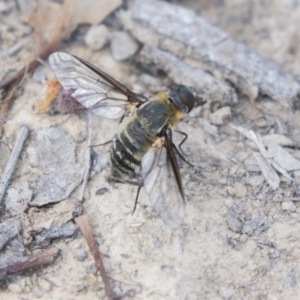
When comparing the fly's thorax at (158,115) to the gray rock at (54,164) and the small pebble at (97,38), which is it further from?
the small pebble at (97,38)

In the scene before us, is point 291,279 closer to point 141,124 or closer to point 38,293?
point 141,124

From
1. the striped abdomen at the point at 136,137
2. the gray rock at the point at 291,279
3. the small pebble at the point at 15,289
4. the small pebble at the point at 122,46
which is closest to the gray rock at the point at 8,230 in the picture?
the small pebble at the point at 15,289

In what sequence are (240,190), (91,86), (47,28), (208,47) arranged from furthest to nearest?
(47,28) < (208,47) < (91,86) < (240,190)

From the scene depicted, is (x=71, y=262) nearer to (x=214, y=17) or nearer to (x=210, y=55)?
(x=210, y=55)

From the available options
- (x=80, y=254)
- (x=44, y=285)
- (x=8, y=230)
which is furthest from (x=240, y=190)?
(x=8, y=230)

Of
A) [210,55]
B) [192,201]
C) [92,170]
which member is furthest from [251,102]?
[92,170]
